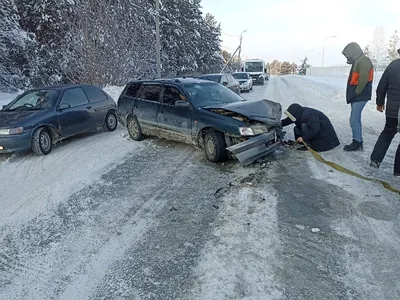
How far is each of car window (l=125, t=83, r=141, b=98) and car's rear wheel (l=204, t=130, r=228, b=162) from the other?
9.35 ft

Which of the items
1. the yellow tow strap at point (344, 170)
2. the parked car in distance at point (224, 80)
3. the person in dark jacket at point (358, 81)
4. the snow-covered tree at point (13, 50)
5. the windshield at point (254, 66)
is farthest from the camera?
the windshield at point (254, 66)

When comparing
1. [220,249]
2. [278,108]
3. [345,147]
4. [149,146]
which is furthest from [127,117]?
[220,249]

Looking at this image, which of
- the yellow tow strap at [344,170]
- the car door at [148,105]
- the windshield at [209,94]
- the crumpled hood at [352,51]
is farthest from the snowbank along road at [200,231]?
the crumpled hood at [352,51]

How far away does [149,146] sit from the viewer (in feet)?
24.4

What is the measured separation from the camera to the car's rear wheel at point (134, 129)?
785cm

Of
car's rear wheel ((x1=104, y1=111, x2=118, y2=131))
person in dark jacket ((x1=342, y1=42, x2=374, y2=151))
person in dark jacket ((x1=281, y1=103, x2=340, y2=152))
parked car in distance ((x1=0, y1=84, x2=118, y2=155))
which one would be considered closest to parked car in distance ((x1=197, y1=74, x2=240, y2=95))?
car's rear wheel ((x1=104, y1=111, x2=118, y2=131))

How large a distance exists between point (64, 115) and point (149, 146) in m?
2.19

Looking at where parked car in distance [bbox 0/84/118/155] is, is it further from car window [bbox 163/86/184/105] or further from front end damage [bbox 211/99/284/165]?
front end damage [bbox 211/99/284/165]

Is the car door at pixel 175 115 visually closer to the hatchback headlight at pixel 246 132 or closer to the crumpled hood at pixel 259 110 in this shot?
the crumpled hood at pixel 259 110

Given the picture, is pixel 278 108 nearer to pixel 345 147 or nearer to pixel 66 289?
pixel 345 147

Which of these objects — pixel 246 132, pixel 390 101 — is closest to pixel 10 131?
pixel 246 132

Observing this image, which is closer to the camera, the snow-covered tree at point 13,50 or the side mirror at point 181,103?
the side mirror at point 181,103

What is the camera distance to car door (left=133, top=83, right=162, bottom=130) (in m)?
7.24

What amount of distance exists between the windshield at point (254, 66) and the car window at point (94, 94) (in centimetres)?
2555
